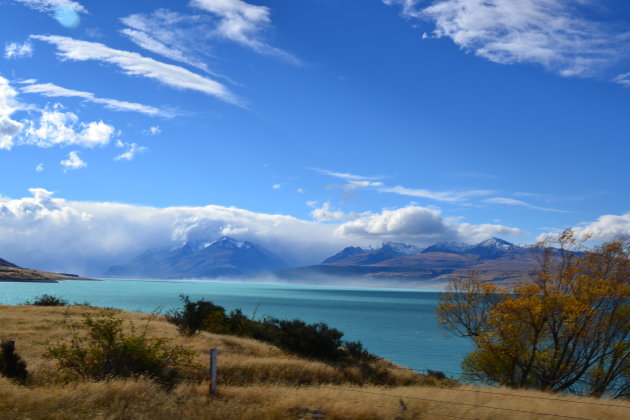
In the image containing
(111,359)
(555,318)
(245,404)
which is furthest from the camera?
(555,318)

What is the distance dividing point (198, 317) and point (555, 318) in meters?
26.6

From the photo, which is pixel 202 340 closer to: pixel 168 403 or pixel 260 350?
pixel 260 350

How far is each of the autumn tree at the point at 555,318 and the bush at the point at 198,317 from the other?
62.3 ft

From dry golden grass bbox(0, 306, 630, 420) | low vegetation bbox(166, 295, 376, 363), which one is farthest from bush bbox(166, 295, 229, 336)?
dry golden grass bbox(0, 306, 630, 420)

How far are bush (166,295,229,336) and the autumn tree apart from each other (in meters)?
19.0

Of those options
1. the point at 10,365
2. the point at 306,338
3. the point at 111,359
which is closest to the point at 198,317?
the point at 306,338

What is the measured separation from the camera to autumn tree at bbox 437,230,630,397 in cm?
3234

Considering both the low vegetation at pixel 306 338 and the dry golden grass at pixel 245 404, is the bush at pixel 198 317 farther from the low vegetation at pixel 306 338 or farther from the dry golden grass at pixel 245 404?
the dry golden grass at pixel 245 404

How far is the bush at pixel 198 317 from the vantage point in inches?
1581

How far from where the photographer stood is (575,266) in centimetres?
3428

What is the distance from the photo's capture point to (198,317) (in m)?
42.2

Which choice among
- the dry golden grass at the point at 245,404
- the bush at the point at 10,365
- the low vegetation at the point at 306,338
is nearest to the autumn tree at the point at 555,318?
the low vegetation at the point at 306,338

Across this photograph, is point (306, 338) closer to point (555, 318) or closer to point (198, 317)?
point (198, 317)

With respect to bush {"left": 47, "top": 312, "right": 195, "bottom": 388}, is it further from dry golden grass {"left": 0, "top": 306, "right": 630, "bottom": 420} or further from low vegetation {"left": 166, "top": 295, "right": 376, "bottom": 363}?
low vegetation {"left": 166, "top": 295, "right": 376, "bottom": 363}
